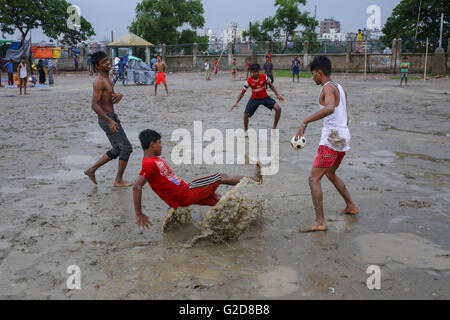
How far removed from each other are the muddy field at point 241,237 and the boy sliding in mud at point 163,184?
355 millimetres

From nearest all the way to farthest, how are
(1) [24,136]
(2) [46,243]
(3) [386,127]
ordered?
1. (2) [46,243]
2. (1) [24,136]
3. (3) [386,127]

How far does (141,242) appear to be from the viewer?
4.05m

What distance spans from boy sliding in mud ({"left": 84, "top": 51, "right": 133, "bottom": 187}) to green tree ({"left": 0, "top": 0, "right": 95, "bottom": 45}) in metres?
43.6

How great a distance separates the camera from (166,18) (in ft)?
191

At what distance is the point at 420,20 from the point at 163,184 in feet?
144

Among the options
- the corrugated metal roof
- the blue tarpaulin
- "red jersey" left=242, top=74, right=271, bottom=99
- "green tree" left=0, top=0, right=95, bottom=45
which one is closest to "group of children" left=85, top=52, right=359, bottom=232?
"red jersey" left=242, top=74, right=271, bottom=99

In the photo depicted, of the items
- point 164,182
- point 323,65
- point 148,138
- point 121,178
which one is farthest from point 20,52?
point 323,65

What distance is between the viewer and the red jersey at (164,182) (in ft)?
12.9

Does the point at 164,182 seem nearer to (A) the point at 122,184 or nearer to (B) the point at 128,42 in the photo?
(A) the point at 122,184

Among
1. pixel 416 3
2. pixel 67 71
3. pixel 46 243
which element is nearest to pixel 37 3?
pixel 67 71

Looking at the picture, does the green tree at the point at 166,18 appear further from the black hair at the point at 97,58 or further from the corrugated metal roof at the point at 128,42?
the black hair at the point at 97,58

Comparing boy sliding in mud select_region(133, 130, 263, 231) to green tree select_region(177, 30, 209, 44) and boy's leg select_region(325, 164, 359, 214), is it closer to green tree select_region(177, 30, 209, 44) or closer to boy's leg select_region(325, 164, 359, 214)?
boy's leg select_region(325, 164, 359, 214)
